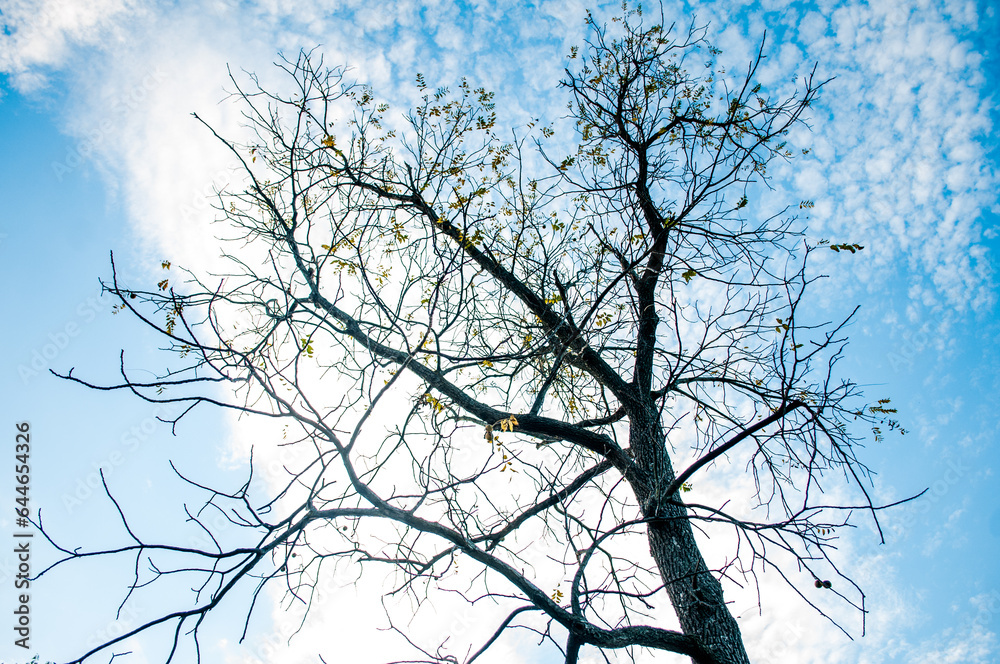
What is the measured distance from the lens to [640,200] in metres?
4.64

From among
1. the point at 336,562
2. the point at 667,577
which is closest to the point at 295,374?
the point at 336,562

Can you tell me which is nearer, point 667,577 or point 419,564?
point 419,564

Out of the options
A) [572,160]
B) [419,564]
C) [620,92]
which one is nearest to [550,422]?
[419,564]

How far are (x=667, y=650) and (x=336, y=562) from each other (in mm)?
2063

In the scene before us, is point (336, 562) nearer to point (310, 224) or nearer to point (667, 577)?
point (310, 224)

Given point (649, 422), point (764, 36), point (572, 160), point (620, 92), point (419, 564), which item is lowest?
point (419, 564)

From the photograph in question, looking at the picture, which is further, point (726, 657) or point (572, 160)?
point (572, 160)

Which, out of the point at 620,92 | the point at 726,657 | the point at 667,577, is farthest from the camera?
the point at 620,92

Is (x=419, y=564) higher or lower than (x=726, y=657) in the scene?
higher

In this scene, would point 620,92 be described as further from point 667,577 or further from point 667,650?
point 667,650

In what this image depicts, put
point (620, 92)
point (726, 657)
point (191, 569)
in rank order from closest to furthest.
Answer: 1. point (191, 569)
2. point (726, 657)
3. point (620, 92)

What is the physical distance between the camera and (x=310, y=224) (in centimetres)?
260

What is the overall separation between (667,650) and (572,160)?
421 centimetres

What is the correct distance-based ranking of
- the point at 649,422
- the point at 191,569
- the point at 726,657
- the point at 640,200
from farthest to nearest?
the point at 640,200 < the point at 649,422 < the point at 726,657 < the point at 191,569
